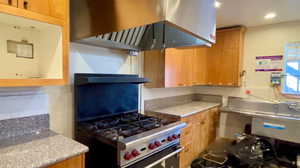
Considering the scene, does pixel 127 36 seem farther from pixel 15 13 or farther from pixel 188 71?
pixel 188 71

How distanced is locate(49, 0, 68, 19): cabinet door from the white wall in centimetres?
339

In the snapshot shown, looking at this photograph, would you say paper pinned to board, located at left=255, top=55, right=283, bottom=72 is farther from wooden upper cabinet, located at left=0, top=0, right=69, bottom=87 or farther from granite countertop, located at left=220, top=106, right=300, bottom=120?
wooden upper cabinet, located at left=0, top=0, right=69, bottom=87

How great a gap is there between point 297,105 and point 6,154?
3.70 m

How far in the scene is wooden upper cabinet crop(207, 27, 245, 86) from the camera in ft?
10.9

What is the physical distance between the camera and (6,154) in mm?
1028

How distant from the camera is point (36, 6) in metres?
1.11

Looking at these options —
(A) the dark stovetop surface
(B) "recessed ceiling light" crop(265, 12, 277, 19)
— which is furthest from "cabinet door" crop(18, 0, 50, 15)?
(B) "recessed ceiling light" crop(265, 12, 277, 19)

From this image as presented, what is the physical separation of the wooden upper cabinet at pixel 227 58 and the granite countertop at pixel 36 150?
3067 millimetres

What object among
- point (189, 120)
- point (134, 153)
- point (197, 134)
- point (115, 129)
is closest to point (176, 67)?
point (189, 120)

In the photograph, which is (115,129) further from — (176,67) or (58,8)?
(176,67)

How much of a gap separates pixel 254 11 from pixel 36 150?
3088 millimetres

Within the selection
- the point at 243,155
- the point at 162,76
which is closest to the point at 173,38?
the point at 162,76

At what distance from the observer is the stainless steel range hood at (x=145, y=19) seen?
1005 millimetres

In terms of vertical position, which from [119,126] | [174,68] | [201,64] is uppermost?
[201,64]
